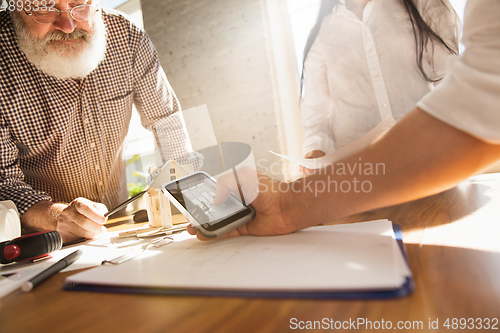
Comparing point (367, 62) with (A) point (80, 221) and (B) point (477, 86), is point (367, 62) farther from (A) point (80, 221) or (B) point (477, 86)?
(A) point (80, 221)

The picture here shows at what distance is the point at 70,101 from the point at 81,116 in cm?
6

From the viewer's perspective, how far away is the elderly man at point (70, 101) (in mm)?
848

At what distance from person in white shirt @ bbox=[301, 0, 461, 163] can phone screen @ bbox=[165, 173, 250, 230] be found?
19.5 inches

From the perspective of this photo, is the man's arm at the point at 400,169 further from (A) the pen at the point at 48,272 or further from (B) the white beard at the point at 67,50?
(B) the white beard at the point at 67,50

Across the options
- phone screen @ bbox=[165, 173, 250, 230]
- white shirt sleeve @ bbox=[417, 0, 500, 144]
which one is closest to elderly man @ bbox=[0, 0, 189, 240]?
phone screen @ bbox=[165, 173, 250, 230]


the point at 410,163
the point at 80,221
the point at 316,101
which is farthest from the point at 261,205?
the point at 316,101

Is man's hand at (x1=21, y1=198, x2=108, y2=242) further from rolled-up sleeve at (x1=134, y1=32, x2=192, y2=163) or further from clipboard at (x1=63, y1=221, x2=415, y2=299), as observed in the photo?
rolled-up sleeve at (x1=134, y1=32, x2=192, y2=163)

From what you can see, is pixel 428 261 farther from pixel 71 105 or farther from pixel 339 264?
pixel 71 105

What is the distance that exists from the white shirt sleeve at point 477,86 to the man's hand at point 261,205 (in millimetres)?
199

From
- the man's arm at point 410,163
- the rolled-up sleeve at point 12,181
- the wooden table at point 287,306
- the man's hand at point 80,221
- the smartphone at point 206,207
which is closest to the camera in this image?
the wooden table at point 287,306

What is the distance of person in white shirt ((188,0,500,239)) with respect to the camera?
0.26m

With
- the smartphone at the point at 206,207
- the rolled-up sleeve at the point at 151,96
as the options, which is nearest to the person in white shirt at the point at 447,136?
the smartphone at the point at 206,207

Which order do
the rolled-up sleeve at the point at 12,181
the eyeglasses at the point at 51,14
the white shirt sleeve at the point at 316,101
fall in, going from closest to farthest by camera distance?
the rolled-up sleeve at the point at 12,181 < the eyeglasses at the point at 51,14 < the white shirt sleeve at the point at 316,101

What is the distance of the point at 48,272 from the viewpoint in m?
0.32
